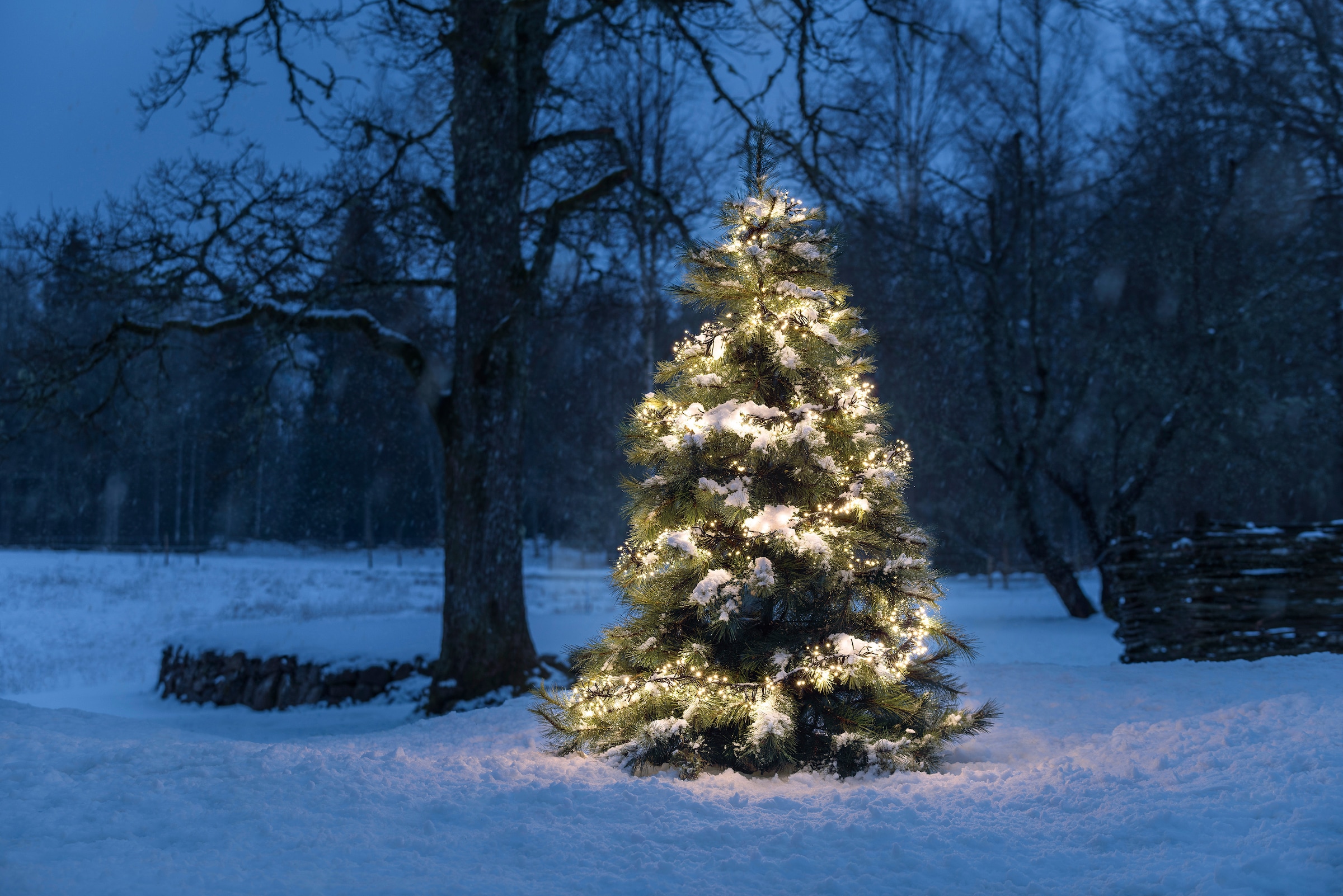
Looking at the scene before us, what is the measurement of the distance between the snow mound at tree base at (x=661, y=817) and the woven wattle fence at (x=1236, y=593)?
3255 mm

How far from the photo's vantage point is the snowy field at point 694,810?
311cm

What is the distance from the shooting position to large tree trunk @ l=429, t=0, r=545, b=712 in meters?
8.66

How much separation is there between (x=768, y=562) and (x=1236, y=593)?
6137 mm

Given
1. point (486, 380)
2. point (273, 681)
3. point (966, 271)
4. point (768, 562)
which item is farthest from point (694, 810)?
point (966, 271)

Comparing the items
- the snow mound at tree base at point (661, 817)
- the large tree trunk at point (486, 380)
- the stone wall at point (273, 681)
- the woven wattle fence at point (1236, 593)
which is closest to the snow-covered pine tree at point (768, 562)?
the snow mound at tree base at point (661, 817)

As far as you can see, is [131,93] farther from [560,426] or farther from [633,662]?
[560,426]

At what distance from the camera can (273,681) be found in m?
11.3

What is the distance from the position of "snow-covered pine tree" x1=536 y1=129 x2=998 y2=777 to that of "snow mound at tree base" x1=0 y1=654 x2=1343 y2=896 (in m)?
0.29

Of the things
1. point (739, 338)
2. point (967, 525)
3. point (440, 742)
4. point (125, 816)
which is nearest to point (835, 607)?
point (739, 338)

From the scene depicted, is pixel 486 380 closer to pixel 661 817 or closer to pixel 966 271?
pixel 661 817

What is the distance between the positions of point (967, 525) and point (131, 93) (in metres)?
21.5

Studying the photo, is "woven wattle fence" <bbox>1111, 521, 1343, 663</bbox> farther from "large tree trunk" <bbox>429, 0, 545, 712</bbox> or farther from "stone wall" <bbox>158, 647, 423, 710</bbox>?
"stone wall" <bbox>158, 647, 423, 710</bbox>

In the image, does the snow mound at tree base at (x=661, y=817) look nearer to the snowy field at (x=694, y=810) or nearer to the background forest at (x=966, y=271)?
the snowy field at (x=694, y=810)

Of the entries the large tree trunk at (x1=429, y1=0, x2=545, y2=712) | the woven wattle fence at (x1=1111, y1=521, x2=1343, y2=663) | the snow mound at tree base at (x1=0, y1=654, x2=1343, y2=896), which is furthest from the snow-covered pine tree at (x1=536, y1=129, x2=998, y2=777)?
the woven wattle fence at (x1=1111, y1=521, x2=1343, y2=663)
